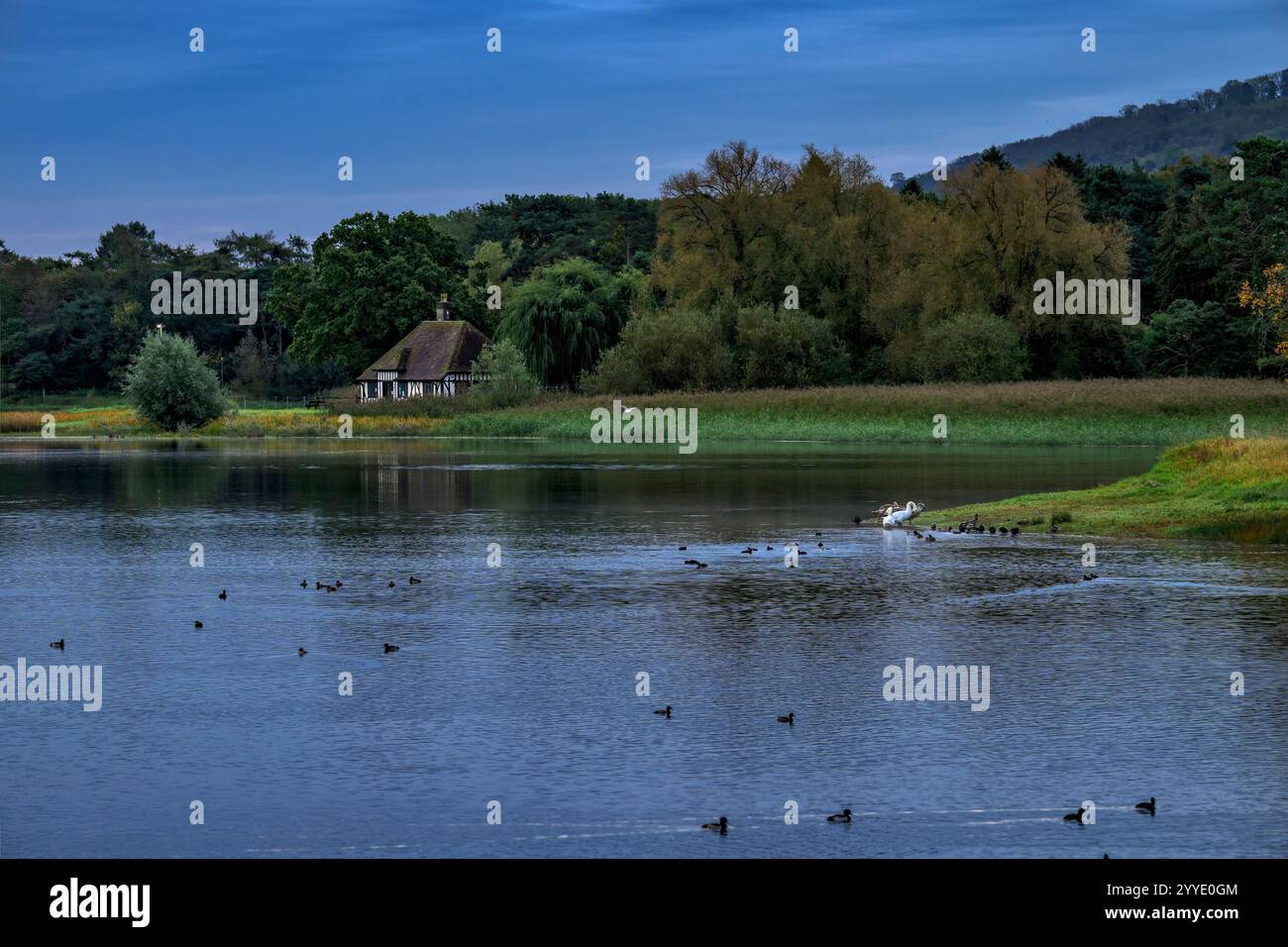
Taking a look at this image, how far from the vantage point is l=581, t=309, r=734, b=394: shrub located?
10394 centimetres

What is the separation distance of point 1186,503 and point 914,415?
50535 millimetres

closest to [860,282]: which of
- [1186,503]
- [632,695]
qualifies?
[1186,503]

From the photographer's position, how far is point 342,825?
11742 mm

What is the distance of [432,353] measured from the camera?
430 ft

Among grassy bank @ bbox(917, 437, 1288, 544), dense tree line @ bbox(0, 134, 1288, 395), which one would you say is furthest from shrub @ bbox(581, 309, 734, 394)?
grassy bank @ bbox(917, 437, 1288, 544)

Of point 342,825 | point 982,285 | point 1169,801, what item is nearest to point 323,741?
point 342,825

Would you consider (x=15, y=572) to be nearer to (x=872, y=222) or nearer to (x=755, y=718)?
(x=755, y=718)

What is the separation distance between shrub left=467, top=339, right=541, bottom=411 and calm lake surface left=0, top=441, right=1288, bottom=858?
226 feet

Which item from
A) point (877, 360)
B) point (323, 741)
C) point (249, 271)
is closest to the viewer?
point (323, 741)

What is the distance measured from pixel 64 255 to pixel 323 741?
199456 mm

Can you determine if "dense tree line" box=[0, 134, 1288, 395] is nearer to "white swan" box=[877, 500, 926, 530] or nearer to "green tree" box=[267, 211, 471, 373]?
"green tree" box=[267, 211, 471, 373]

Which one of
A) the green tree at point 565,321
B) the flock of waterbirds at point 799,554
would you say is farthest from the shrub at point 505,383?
the flock of waterbirds at point 799,554

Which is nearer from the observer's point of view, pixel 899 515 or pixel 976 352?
pixel 899 515

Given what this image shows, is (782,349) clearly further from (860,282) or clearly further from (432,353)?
(432,353)
